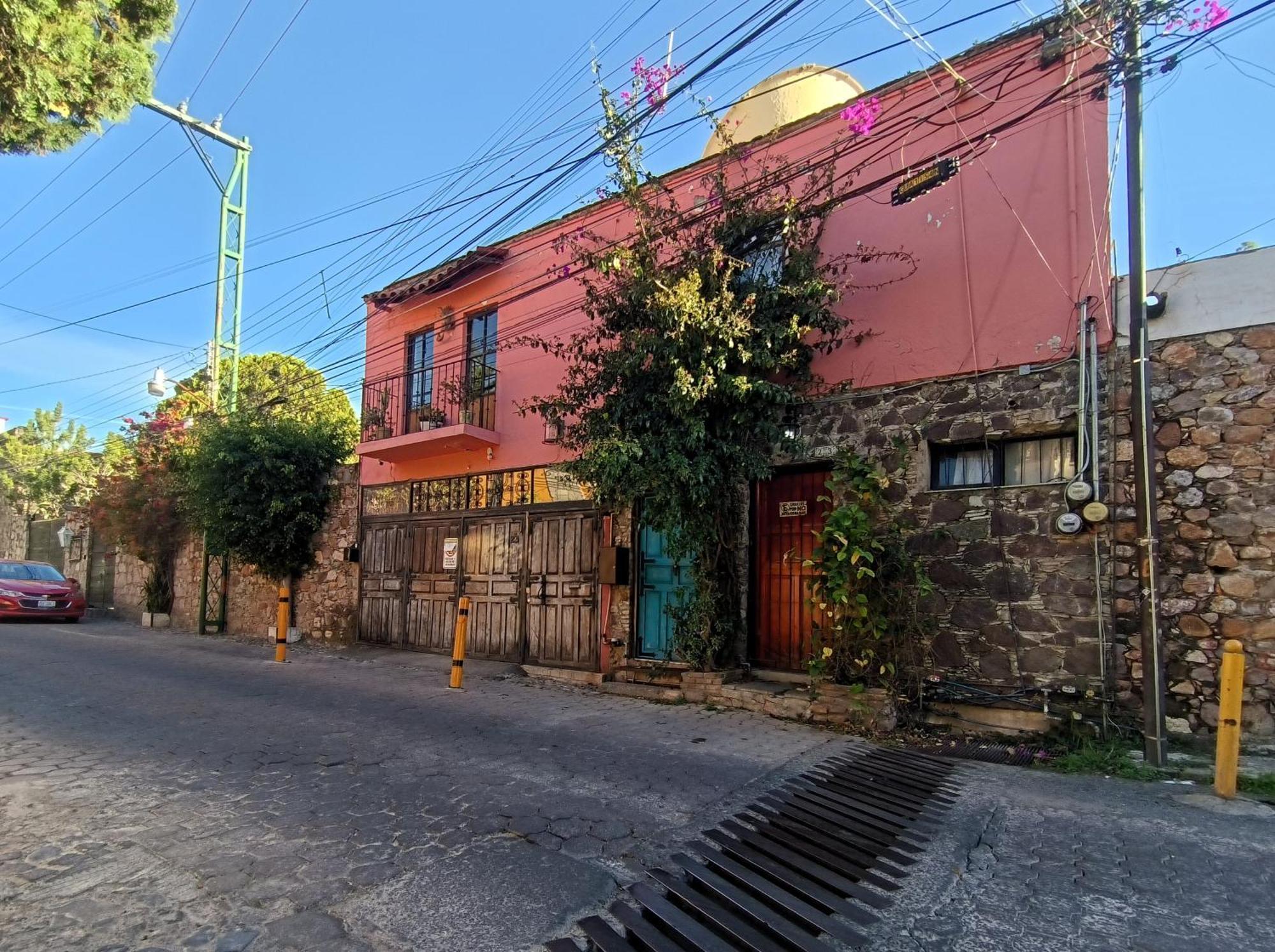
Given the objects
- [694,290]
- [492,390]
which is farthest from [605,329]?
[492,390]

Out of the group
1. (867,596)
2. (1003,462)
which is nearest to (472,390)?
(867,596)

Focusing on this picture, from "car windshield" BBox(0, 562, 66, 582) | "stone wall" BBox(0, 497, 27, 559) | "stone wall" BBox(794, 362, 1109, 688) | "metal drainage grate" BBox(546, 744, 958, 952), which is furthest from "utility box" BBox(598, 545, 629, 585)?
"stone wall" BBox(0, 497, 27, 559)

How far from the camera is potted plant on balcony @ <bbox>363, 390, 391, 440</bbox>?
498 inches

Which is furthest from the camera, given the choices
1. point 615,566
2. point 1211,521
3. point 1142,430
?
point 615,566

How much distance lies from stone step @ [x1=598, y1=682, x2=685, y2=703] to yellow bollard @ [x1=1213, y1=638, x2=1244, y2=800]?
4.71 meters

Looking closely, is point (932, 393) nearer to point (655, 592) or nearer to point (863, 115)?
point (863, 115)

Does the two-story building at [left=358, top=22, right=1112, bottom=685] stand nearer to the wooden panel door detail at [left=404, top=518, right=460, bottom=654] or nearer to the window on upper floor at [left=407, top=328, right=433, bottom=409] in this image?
the wooden panel door detail at [left=404, top=518, right=460, bottom=654]

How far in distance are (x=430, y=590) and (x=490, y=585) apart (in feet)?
4.95

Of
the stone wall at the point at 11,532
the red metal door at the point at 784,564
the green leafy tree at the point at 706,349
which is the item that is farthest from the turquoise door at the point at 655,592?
the stone wall at the point at 11,532

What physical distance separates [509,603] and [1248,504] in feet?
28.1

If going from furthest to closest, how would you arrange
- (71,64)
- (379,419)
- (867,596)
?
(379,419) < (867,596) < (71,64)

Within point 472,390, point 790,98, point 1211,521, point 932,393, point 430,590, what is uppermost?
point 790,98

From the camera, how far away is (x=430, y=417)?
458 inches

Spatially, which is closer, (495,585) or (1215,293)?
(1215,293)
